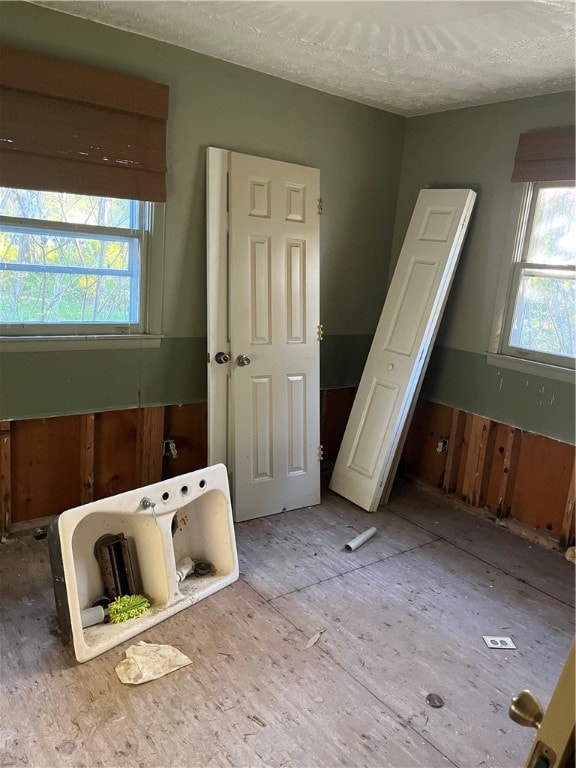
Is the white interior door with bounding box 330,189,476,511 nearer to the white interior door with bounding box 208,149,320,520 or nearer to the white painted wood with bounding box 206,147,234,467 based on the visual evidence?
the white interior door with bounding box 208,149,320,520

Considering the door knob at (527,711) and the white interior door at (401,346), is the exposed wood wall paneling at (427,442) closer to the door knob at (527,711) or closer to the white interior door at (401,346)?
the white interior door at (401,346)

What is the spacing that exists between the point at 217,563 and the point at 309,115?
2.57 metres

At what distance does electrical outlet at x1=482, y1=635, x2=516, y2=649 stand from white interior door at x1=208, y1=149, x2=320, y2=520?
139 centimetres

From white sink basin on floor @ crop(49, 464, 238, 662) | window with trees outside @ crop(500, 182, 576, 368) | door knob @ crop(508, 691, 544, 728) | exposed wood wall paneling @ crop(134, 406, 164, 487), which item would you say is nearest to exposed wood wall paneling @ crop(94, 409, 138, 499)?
exposed wood wall paneling @ crop(134, 406, 164, 487)

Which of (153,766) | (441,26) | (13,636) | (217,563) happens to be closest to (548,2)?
(441,26)

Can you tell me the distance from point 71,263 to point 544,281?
256 cm

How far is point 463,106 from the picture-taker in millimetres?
3492

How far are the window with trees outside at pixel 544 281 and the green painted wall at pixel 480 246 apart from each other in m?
0.12

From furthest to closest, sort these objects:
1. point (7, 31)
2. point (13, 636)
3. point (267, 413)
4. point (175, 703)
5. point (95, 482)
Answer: point (267, 413)
point (95, 482)
point (7, 31)
point (13, 636)
point (175, 703)

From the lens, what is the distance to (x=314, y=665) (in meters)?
2.21

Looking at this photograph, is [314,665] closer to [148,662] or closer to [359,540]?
[148,662]

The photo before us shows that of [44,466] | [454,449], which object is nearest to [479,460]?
[454,449]

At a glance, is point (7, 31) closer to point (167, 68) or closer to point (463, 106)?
point (167, 68)

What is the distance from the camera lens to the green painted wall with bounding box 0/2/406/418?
2.72 metres
